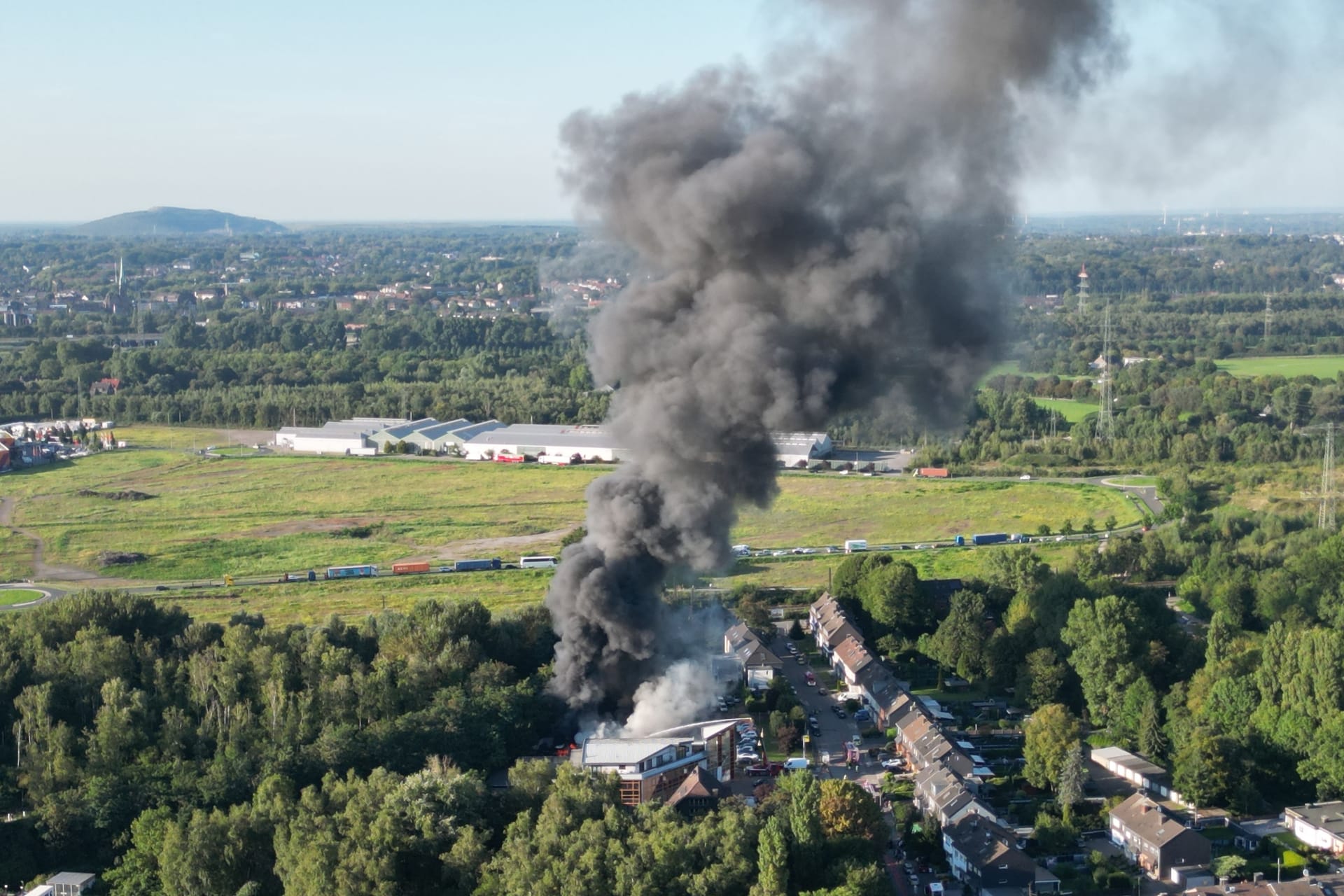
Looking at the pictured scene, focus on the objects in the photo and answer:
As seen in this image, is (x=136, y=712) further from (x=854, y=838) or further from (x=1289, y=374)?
(x=1289, y=374)

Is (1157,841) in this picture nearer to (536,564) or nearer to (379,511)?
(536,564)

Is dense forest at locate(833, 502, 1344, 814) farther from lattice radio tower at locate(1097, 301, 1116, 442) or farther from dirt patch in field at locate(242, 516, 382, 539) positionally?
lattice radio tower at locate(1097, 301, 1116, 442)

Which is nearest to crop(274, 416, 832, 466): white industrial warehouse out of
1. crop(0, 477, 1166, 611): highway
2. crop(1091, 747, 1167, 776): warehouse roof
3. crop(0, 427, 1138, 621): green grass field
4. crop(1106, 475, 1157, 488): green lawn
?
crop(0, 427, 1138, 621): green grass field

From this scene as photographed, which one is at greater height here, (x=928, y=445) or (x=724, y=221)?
(x=724, y=221)

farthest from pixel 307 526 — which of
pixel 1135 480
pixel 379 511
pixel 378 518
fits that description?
pixel 1135 480

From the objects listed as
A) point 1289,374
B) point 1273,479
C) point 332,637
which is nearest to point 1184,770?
point 332,637

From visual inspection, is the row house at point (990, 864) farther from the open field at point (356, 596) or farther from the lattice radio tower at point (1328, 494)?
the lattice radio tower at point (1328, 494)
